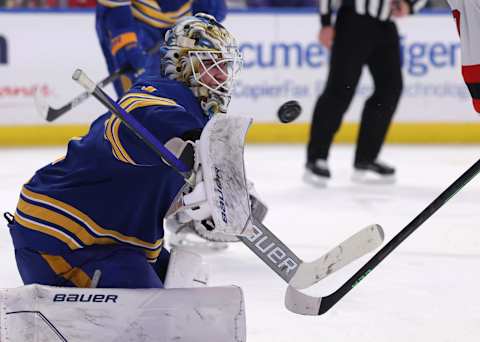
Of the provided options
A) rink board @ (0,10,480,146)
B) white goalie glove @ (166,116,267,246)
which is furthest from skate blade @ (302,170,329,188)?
white goalie glove @ (166,116,267,246)

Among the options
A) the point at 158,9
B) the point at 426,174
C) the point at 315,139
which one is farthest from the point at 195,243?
the point at 426,174

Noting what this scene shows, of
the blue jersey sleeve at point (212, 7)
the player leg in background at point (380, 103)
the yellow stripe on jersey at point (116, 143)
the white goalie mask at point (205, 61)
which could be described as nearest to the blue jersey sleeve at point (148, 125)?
the yellow stripe on jersey at point (116, 143)

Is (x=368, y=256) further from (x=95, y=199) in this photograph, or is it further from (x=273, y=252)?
(x=95, y=199)

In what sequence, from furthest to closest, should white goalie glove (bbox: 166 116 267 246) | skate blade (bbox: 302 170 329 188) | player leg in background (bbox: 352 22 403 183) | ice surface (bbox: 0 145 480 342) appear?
1. player leg in background (bbox: 352 22 403 183)
2. skate blade (bbox: 302 170 329 188)
3. ice surface (bbox: 0 145 480 342)
4. white goalie glove (bbox: 166 116 267 246)

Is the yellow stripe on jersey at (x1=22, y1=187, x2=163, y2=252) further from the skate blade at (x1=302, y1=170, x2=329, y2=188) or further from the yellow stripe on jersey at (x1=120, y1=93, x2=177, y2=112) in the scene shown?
the skate blade at (x1=302, y1=170, x2=329, y2=188)

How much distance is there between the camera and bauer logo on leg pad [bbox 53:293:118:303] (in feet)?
5.27

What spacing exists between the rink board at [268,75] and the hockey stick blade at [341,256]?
11.3ft

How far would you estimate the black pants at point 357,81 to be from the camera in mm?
4035

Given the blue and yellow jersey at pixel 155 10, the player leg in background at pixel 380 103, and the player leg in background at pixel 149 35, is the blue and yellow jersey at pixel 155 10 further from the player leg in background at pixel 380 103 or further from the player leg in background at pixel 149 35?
the player leg in background at pixel 380 103

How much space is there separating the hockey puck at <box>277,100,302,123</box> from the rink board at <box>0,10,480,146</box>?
3.41 meters

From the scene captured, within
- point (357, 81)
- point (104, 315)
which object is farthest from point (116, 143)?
point (357, 81)

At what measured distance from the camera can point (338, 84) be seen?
160 inches

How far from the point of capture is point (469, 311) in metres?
2.15

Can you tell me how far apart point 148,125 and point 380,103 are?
2821mm
